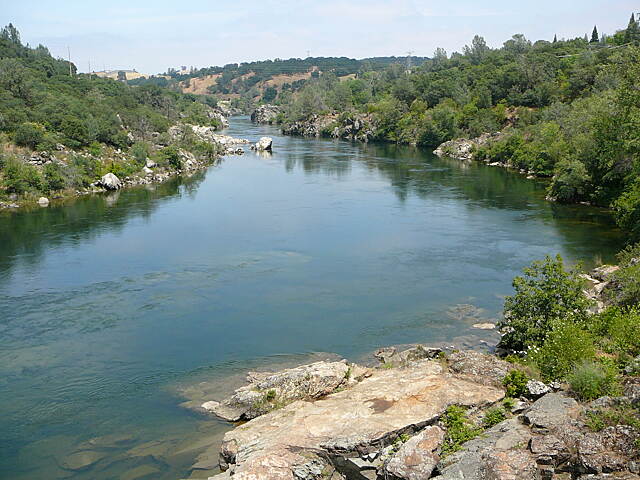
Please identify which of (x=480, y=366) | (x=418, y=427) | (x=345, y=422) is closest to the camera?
(x=418, y=427)

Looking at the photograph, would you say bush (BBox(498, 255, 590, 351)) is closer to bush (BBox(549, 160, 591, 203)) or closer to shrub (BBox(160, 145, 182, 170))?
bush (BBox(549, 160, 591, 203))

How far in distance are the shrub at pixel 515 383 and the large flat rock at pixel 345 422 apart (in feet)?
0.94

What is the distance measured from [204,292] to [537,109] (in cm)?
6431

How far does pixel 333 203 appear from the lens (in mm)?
47781

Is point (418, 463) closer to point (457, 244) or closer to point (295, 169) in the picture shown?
point (457, 244)

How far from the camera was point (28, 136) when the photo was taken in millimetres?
50406

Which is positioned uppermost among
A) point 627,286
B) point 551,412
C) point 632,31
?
point 632,31

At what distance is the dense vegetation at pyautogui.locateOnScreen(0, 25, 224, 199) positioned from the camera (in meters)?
48.8

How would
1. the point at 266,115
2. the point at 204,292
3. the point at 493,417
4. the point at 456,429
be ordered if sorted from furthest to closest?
the point at 266,115 → the point at 204,292 → the point at 493,417 → the point at 456,429

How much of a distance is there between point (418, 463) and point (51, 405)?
12.1 metres

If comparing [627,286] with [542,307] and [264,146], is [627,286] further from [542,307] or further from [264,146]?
[264,146]

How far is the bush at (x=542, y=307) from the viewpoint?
1888cm

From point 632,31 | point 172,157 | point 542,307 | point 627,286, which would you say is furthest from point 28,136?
point 632,31

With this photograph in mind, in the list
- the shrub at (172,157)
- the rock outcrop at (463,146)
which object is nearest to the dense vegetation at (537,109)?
the rock outcrop at (463,146)
